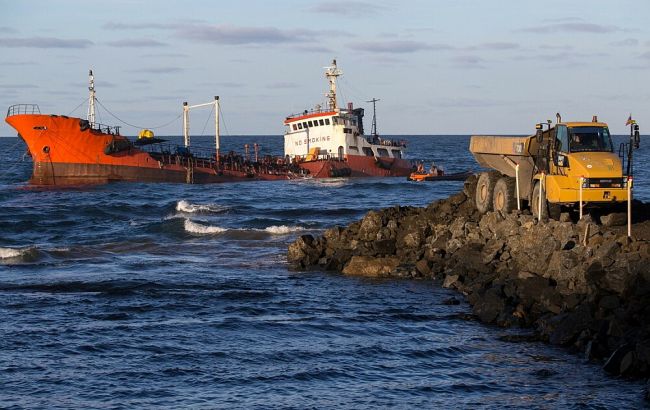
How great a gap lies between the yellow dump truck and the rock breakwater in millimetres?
698

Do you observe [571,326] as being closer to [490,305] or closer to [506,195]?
[490,305]

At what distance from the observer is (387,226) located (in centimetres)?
2405

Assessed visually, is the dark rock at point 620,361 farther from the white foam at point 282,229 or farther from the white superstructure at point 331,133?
the white superstructure at point 331,133

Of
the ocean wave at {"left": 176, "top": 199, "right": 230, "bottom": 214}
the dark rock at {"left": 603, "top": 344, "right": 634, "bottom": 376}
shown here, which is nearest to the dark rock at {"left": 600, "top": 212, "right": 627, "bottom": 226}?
the dark rock at {"left": 603, "top": 344, "right": 634, "bottom": 376}

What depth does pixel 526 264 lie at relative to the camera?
1877cm

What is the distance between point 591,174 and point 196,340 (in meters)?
9.12

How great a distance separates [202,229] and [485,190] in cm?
1182

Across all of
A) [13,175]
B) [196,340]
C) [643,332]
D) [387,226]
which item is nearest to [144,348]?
[196,340]

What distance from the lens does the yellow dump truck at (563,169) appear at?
1995cm

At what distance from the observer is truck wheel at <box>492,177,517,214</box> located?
22.8m

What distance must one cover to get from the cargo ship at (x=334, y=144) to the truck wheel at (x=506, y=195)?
→ 37135mm

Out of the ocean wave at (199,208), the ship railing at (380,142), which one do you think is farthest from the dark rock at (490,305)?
the ship railing at (380,142)

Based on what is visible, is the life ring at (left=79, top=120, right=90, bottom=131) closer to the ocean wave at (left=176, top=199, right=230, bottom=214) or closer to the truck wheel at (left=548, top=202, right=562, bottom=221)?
the ocean wave at (left=176, top=199, right=230, bottom=214)

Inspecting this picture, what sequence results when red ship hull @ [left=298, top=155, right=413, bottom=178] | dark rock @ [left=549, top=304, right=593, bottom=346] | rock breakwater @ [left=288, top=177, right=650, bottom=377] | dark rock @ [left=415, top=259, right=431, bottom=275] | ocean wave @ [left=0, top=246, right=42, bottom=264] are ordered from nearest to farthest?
rock breakwater @ [left=288, top=177, right=650, bottom=377] → dark rock @ [left=549, top=304, right=593, bottom=346] → dark rock @ [left=415, top=259, right=431, bottom=275] → ocean wave @ [left=0, top=246, right=42, bottom=264] → red ship hull @ [left=298, top=155, right=413, bottom=178]
